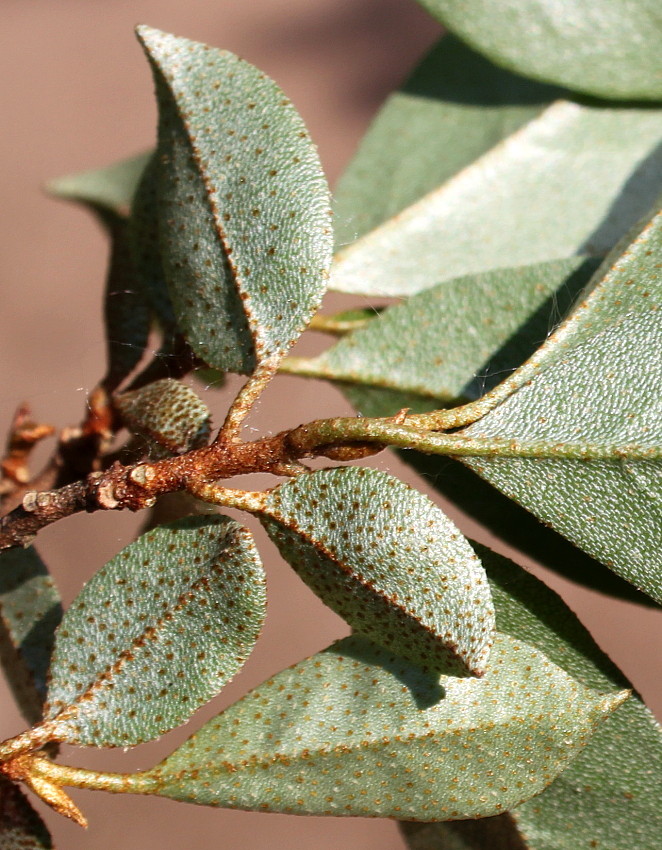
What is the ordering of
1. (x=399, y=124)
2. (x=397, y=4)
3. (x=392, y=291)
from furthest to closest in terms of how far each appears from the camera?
(x=397, y=4) → (x=399, y=124) → (x=392, y=291)

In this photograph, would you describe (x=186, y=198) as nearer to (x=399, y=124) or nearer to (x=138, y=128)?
(x=399, y=124)

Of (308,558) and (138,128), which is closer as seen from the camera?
(308,558)

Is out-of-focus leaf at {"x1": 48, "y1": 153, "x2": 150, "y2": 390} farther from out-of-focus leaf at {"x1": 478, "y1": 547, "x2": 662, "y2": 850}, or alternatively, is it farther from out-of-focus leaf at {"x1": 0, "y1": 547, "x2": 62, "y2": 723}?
out-of-focus leaf at {"x1": 478, "y1": 547, "x2": 662, "y2": 850}

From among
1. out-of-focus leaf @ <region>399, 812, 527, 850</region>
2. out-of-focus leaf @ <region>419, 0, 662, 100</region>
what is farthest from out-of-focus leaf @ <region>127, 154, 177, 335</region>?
out-of-focus leaf @ <region>399, 812, 527, 850</region>

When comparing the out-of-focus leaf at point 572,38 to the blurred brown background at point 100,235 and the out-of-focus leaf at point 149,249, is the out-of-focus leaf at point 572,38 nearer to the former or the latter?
the out-of-focus leaf at point 149,249

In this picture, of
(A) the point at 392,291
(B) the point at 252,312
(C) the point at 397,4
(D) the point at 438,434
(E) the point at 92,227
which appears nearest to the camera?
(D) the point at 438,434

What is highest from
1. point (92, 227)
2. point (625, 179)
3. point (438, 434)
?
point (92, 227)

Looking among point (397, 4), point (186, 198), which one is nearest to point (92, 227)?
point (397, 4)

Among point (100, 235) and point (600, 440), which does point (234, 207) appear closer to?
point (600, 440)
